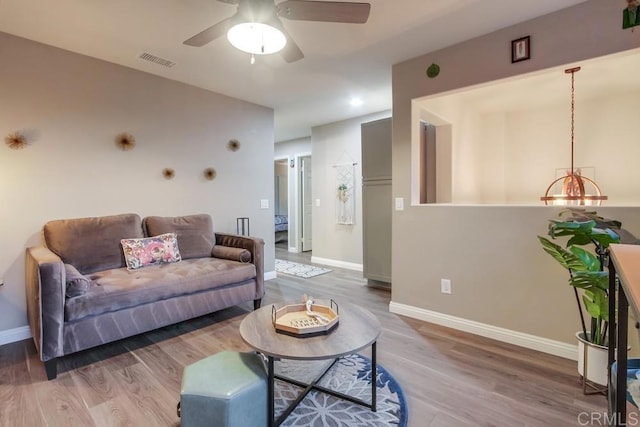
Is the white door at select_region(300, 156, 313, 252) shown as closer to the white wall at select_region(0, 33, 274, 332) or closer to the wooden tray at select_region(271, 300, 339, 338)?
the white wall at select_region(0, 33, 274, 332)

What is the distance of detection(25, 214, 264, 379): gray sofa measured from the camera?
1.97m

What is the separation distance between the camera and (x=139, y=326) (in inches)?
93.0

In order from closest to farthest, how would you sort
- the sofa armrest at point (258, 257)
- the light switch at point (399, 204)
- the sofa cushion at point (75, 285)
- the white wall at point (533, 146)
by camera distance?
the sofa cushion at point (75, 285) < the light switch at point (399, 204) < the sofa armrest at point (258, 257) < the white wall at point (533, 146)

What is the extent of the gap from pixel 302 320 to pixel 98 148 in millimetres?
2651

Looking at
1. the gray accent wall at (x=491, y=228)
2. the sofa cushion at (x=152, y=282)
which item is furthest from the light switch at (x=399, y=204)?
the sofa cushion at (x=152, y=282)

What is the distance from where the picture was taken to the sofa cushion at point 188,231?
3.15m

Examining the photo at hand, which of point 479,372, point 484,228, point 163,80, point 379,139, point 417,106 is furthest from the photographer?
point 379,139

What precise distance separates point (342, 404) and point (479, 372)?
0.98 meters

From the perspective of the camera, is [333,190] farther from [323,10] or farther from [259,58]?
[323,10]

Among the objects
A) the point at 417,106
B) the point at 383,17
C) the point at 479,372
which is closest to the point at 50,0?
the point at 383,17

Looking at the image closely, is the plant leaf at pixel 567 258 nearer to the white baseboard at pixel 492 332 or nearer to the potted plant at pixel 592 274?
the potted plant at pixel 592 274

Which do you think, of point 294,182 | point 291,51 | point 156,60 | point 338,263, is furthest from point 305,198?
point 291,51

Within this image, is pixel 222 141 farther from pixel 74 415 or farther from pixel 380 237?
pixel 74 415

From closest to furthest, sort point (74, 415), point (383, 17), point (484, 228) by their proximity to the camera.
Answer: point (74, 415) < point (383, 17) < point (484, 228)
